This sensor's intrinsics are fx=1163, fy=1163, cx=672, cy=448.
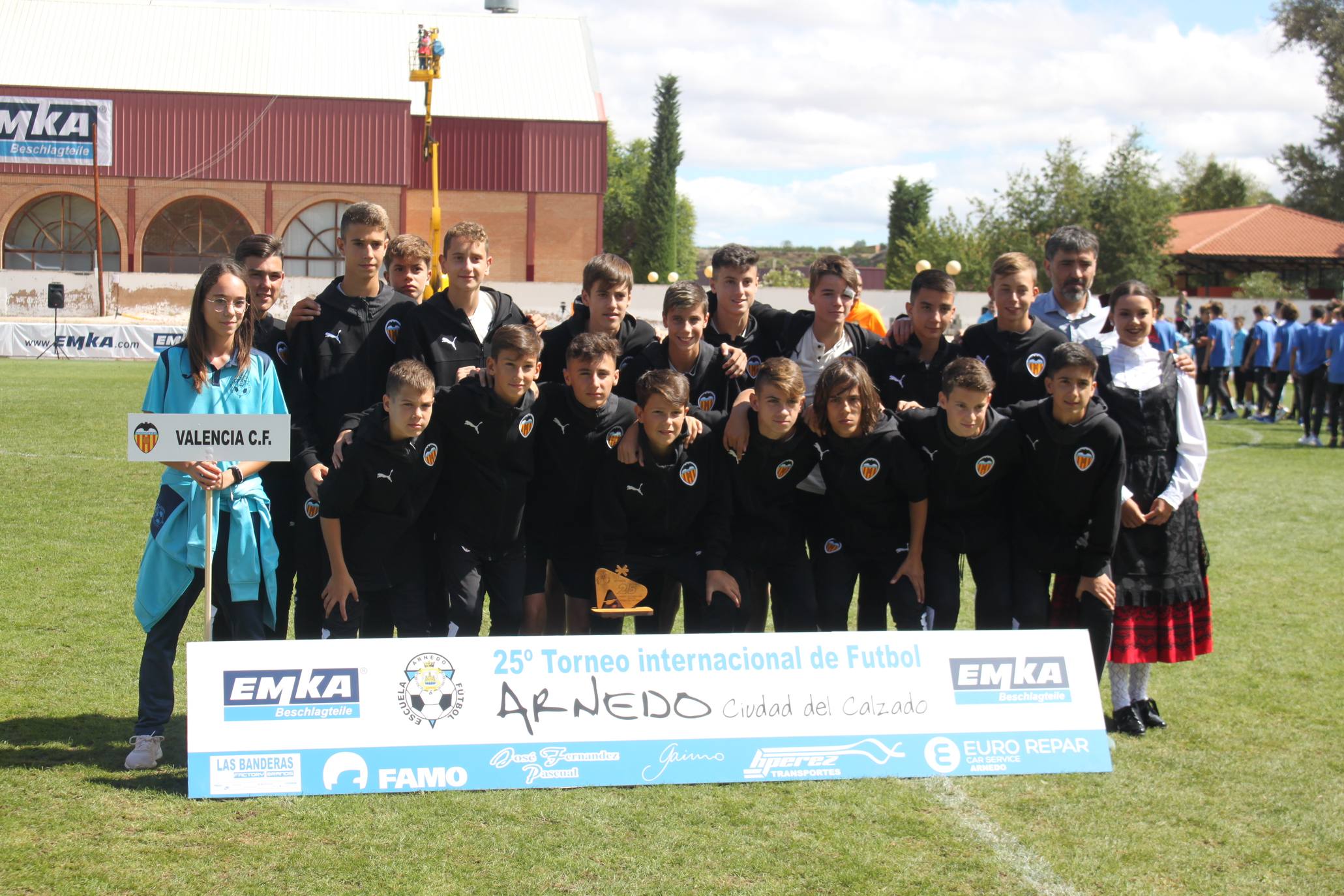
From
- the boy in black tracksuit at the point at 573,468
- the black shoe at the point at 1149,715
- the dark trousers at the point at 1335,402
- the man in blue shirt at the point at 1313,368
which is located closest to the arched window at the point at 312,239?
the man in blue shirt at the point at 1313,368

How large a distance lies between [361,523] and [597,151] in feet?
129

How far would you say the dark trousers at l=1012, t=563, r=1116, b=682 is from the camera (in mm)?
5262

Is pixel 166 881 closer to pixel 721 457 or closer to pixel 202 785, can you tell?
pixel 202 785

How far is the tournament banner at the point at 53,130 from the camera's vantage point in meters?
39.2

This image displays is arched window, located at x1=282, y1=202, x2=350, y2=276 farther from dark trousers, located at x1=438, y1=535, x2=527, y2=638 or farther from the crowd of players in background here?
dark trousers, located at x1=438, y1=535, x2=527, y2=638

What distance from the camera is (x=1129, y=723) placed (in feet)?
18.0

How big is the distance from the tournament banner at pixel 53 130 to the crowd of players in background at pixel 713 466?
3964 centimetres

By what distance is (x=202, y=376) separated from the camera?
470 cm

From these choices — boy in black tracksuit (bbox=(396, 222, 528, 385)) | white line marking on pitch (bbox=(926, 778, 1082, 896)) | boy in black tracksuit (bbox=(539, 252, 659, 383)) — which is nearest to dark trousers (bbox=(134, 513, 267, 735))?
boy in black tracksuit (bbox=(396, 222, 528, 385))

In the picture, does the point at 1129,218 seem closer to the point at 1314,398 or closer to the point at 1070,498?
the point at 1314,398

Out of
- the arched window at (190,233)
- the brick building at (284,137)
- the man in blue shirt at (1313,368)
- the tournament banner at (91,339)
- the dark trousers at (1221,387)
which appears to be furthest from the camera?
the arched window at (190,233)

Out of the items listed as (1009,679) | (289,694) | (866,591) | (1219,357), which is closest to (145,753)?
(289,694)

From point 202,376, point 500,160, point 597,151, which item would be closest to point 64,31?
point 500,160

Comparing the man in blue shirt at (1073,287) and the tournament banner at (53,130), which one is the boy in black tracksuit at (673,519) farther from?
the tournament banner at (53,130)
